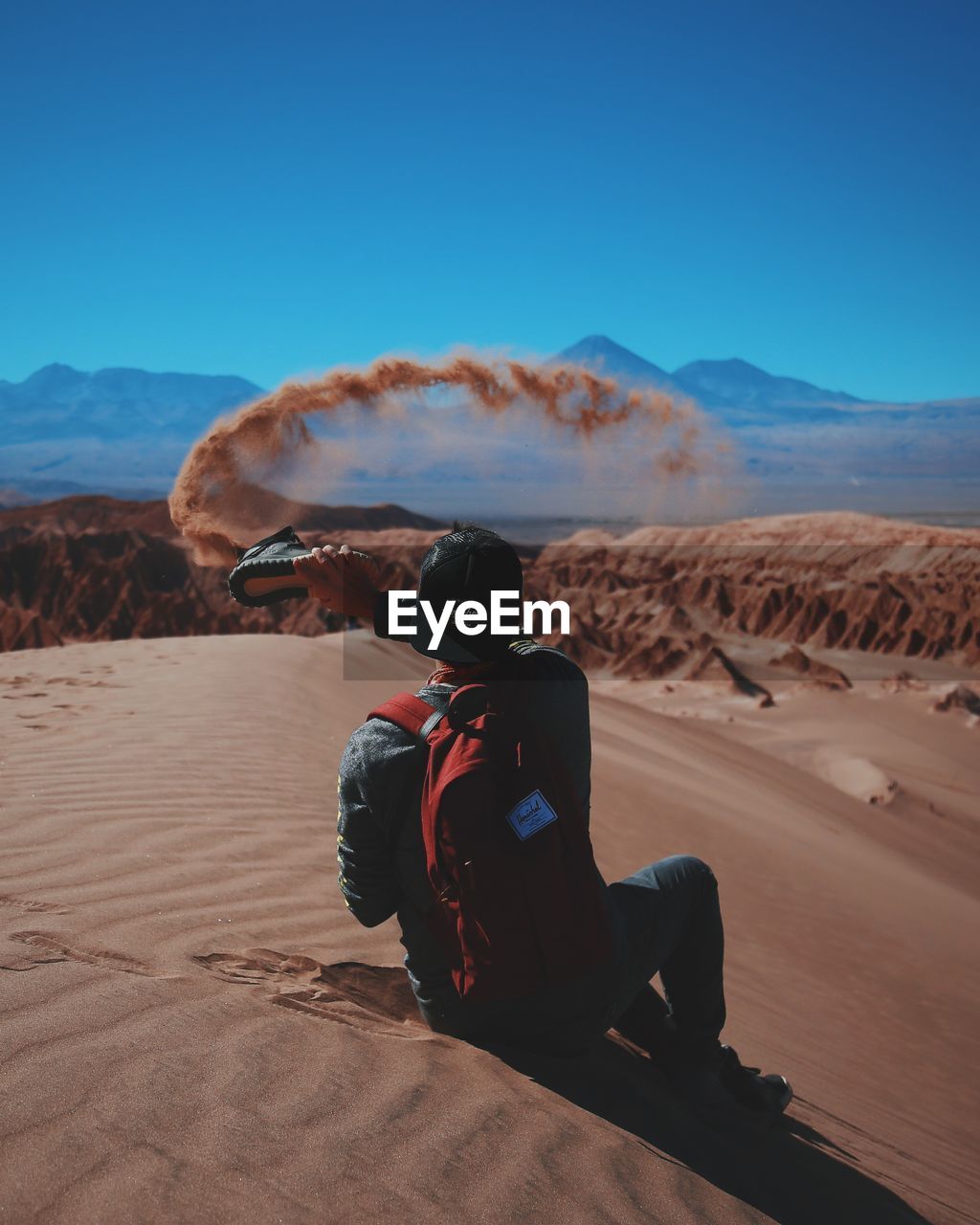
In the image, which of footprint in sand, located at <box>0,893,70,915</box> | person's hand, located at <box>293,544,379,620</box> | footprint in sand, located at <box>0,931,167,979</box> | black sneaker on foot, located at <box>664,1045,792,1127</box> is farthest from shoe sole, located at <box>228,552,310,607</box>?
black sneaker on foot, located at <box>664,1045,792,1127</box>

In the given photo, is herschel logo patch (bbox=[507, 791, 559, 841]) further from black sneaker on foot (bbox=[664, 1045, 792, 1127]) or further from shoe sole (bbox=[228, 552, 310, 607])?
black sneaker on foot (bbox=[664, 1045, 792, 1127])

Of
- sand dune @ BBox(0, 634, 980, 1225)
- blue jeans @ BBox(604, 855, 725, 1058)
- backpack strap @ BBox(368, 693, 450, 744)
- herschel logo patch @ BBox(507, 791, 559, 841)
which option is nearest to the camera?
sand dune @ BBox(0, 634, 980, 1225)

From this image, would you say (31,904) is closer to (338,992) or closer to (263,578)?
(338,992)

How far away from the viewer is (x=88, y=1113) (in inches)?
65.8

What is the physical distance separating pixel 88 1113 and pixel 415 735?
85 centimetres

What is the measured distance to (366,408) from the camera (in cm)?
638

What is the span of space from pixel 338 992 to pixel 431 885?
2.38 feet

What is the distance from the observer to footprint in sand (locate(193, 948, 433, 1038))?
7.71 ft

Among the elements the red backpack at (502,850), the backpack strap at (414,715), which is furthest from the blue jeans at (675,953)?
the backpack strap at (414,715)

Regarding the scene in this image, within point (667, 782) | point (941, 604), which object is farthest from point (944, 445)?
point (667, 782)

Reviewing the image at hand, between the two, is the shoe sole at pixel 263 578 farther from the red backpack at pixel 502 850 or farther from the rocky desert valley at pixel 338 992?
the rocky desert valley at pixel 338 992

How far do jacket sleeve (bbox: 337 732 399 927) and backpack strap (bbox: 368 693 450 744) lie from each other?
9 cm

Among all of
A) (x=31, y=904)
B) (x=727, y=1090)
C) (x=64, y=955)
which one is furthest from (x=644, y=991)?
(x=31, y=904)

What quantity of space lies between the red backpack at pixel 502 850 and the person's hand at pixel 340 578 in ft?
0.73
